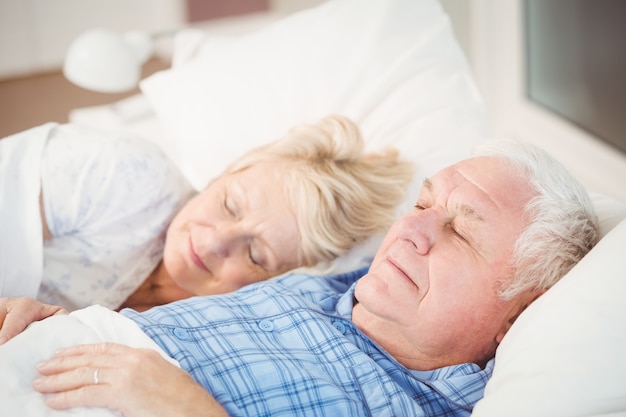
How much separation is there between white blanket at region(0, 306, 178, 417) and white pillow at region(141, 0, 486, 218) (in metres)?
0.86

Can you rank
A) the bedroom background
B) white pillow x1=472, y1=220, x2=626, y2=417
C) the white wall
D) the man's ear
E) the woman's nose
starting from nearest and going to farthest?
1. white pillow x1=472, y1=220, x2=626, y2=417
2. the man's ear
3. the woman's nose
4. the white wall
5. the bedroom background

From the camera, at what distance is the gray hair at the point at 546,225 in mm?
1196

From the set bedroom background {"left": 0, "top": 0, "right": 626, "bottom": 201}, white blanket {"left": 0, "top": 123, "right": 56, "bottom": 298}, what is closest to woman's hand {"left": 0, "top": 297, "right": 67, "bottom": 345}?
white blanket {"left": 0, "top": 123, "right": 56, "bottom": 298}

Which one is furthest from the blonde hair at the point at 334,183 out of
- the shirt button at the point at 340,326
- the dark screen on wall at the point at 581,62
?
the dark screen on wall at the point at 581,62

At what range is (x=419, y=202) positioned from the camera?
1310 mm

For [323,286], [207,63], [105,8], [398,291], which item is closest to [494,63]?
[207,63]

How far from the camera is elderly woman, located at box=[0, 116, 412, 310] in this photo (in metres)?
1.58

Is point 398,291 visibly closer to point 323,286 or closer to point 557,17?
point 323,286

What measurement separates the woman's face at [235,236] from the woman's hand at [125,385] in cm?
54

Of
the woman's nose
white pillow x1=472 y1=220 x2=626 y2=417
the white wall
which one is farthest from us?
the white wall

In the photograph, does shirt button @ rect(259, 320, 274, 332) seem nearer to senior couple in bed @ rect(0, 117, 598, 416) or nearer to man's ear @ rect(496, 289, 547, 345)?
senior couple in bed @ rect(0, 117, 598, 416)

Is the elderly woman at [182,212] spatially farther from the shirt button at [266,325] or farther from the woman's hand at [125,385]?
the woman's hand at [125,385]

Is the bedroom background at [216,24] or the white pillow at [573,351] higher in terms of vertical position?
the white pillow at [573,351]

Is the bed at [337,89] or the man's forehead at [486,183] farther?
the bed at [337,89]
